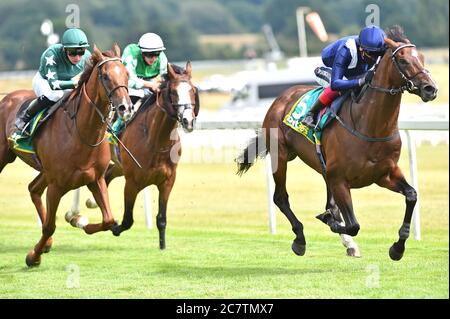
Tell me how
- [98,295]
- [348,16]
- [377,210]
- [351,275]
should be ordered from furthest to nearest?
[348,16] → [377,210] → [351,275] → [98,295]

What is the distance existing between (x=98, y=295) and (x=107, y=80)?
1.72 m

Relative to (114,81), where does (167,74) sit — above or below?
below

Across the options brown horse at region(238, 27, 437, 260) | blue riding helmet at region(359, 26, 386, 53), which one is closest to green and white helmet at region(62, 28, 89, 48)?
brown horse at region(238, 27, 437, 260)

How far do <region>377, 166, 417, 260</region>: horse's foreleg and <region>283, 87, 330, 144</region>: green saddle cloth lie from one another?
78 centimetres

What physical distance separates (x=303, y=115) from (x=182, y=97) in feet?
3.49

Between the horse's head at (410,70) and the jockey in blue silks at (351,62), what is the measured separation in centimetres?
23

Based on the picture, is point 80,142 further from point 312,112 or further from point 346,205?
point 346,205

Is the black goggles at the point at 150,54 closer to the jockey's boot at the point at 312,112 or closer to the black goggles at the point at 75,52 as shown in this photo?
the black goggles at the point at 75,52

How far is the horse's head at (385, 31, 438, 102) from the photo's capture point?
743 centimetres

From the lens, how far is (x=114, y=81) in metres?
8.09

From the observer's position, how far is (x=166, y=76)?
9.52 metres

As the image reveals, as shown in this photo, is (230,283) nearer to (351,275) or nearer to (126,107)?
(351,275)

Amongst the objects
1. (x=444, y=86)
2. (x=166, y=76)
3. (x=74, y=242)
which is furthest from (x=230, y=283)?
(x=444, y=86)

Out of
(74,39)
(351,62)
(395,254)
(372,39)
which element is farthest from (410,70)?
(74,39)
